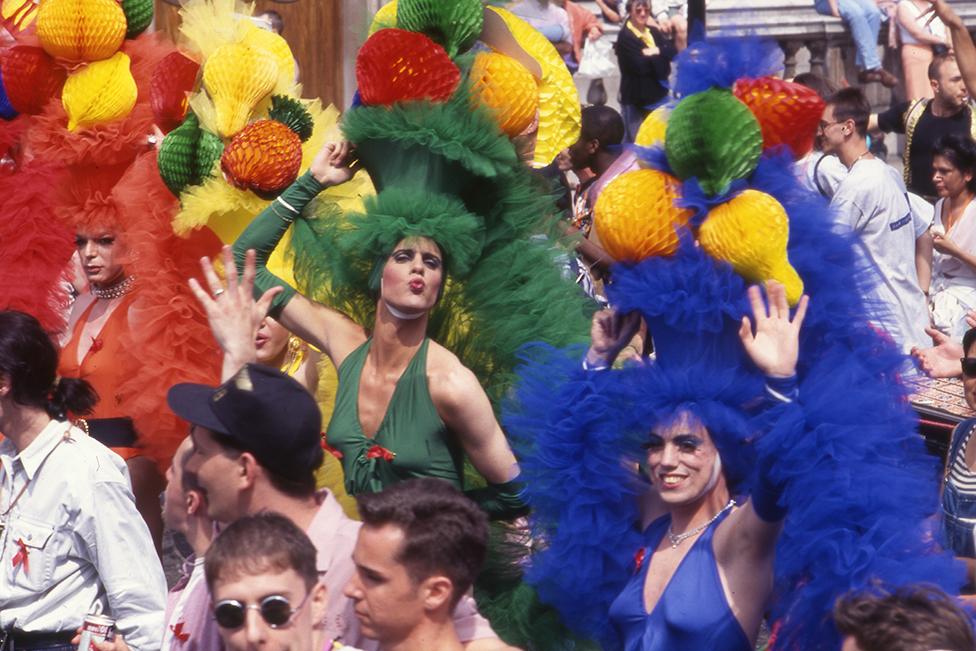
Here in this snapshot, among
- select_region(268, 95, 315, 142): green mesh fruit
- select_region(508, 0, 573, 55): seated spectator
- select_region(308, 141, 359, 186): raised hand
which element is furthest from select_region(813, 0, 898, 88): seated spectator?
select_region(308, 141, 359, 186): raised hand

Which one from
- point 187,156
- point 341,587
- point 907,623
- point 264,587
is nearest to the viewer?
point 907,623

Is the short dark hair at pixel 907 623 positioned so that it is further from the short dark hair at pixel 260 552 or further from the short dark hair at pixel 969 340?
the short dark hair at pixel 969 340

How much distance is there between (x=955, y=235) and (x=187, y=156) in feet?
13.1

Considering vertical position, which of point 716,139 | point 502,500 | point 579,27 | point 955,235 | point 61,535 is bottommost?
point 579,27

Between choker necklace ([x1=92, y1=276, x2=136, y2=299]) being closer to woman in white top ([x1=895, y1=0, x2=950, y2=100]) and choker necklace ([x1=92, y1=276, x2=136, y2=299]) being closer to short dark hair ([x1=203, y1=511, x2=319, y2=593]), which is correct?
short dark hair ([x1=203, y1=511, x2=319, y2=593])

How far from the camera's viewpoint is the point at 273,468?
3.54m

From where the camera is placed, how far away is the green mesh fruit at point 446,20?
16.2ft

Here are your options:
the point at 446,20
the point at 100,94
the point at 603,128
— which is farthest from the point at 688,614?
the point at 603,128

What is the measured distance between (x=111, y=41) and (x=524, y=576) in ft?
9.41

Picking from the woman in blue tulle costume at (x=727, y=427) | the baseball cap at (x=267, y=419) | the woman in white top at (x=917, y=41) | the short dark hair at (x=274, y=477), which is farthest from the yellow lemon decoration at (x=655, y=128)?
the woman in white top at (x=917, y=41)

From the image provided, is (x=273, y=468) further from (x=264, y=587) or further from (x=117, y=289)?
(x=117, y=289)

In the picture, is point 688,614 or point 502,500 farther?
point 502,500

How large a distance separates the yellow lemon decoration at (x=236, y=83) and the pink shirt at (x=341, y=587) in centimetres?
262

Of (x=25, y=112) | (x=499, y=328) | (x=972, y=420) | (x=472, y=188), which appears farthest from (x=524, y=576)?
(x=25, y=112)
